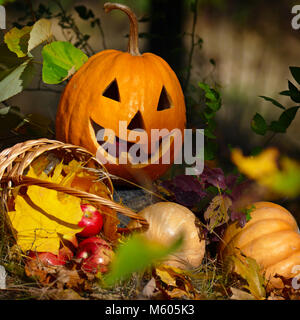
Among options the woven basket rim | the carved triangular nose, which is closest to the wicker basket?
the woven basket rim

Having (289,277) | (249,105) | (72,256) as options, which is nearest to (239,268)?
(289,277)

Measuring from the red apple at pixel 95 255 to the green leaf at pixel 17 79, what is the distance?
712 mm

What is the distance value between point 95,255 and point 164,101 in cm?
70

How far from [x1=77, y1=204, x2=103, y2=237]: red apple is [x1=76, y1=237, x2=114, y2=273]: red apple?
6cm

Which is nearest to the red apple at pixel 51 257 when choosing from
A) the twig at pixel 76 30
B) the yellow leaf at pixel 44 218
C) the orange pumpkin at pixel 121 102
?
the yellow leaf at pixel 44 218

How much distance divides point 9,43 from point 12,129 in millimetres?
408

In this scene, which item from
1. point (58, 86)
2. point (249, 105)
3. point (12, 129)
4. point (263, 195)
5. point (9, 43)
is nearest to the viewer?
point (263, 195)

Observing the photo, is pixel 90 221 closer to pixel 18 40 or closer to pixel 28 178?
pixel 28 178

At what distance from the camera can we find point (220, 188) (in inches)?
56.2

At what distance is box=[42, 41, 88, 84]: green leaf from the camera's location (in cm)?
164

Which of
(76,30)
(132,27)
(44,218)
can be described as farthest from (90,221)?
(76,30)

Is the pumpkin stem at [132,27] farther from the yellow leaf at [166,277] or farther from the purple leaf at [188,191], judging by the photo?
the yellow leaf at [166,277]

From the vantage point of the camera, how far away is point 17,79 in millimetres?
1696
